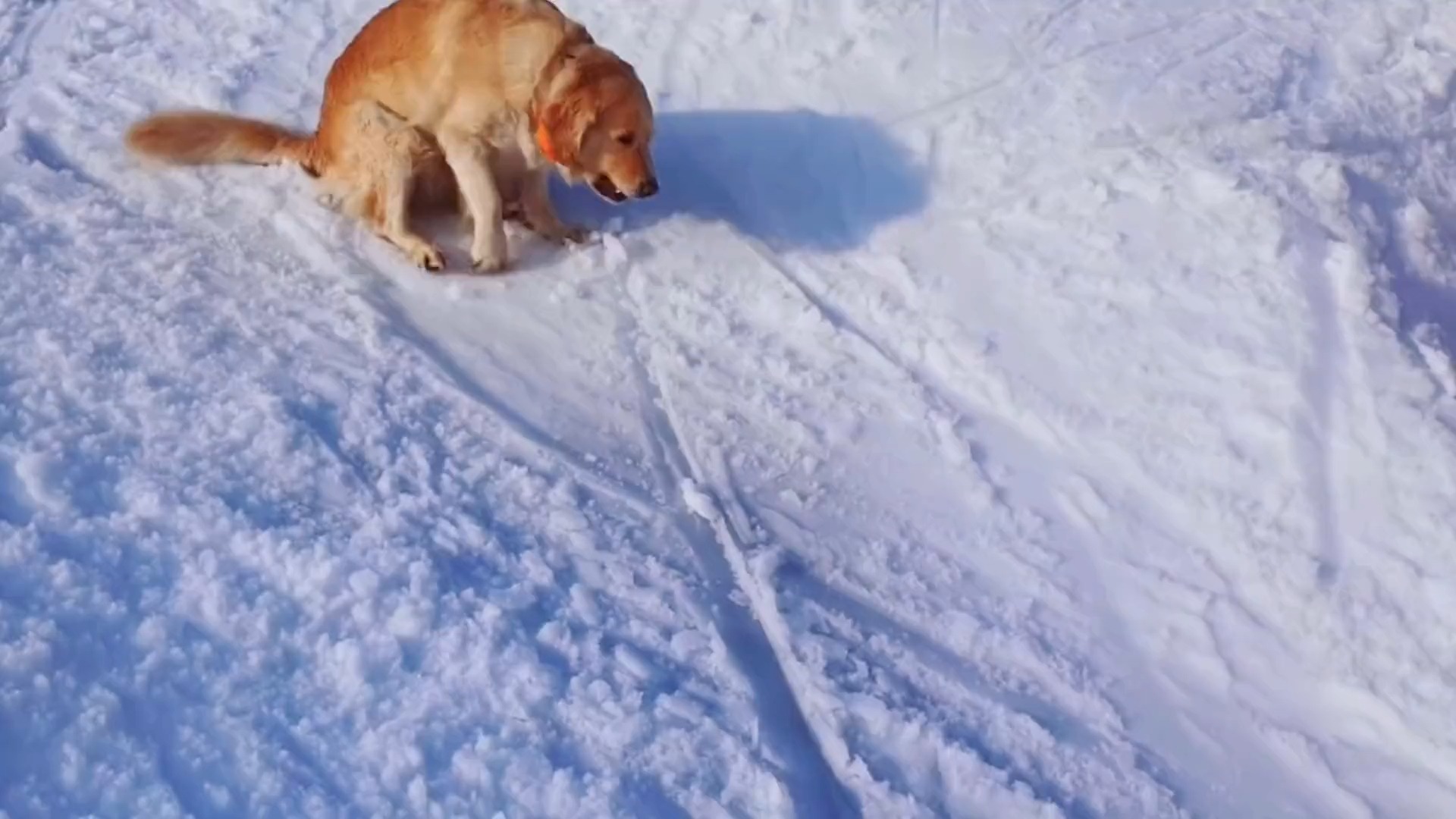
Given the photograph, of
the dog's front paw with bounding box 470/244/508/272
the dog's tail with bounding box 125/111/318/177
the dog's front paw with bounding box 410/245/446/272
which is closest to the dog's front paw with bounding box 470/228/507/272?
the dog's front paw with bounding box 470/244/508/272

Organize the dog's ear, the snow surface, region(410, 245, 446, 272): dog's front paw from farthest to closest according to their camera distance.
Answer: region(410, 245, 446, 272): dog's front paw → the dog's ear → the snow surface

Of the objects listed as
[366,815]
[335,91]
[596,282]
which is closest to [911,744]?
[366,815]

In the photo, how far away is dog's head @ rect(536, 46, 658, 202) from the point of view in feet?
15.1

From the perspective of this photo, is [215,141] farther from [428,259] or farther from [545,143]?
[545,143]

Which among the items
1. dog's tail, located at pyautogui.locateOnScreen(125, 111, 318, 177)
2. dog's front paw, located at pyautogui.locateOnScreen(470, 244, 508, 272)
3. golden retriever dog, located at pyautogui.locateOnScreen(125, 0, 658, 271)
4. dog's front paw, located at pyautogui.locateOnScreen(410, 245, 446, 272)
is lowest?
dog's tail, located at pyautogui.locateOnScreen(125, 111, 318, 177)

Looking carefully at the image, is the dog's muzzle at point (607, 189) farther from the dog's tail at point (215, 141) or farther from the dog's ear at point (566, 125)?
the dog's tail at point (215, 141)

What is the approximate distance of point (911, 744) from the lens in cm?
338

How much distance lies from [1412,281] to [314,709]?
12.0 feet

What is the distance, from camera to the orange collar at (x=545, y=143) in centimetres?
465

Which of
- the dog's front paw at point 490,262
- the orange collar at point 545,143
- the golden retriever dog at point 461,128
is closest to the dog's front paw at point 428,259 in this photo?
the golden retriever dog at point 461,128

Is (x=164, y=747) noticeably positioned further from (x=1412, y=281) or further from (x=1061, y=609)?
(x=1412, y=281)

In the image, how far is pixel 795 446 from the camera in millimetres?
4270

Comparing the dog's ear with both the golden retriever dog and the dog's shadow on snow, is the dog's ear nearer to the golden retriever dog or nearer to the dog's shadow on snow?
the golden retriever dog

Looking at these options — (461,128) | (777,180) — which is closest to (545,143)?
(461,128)
